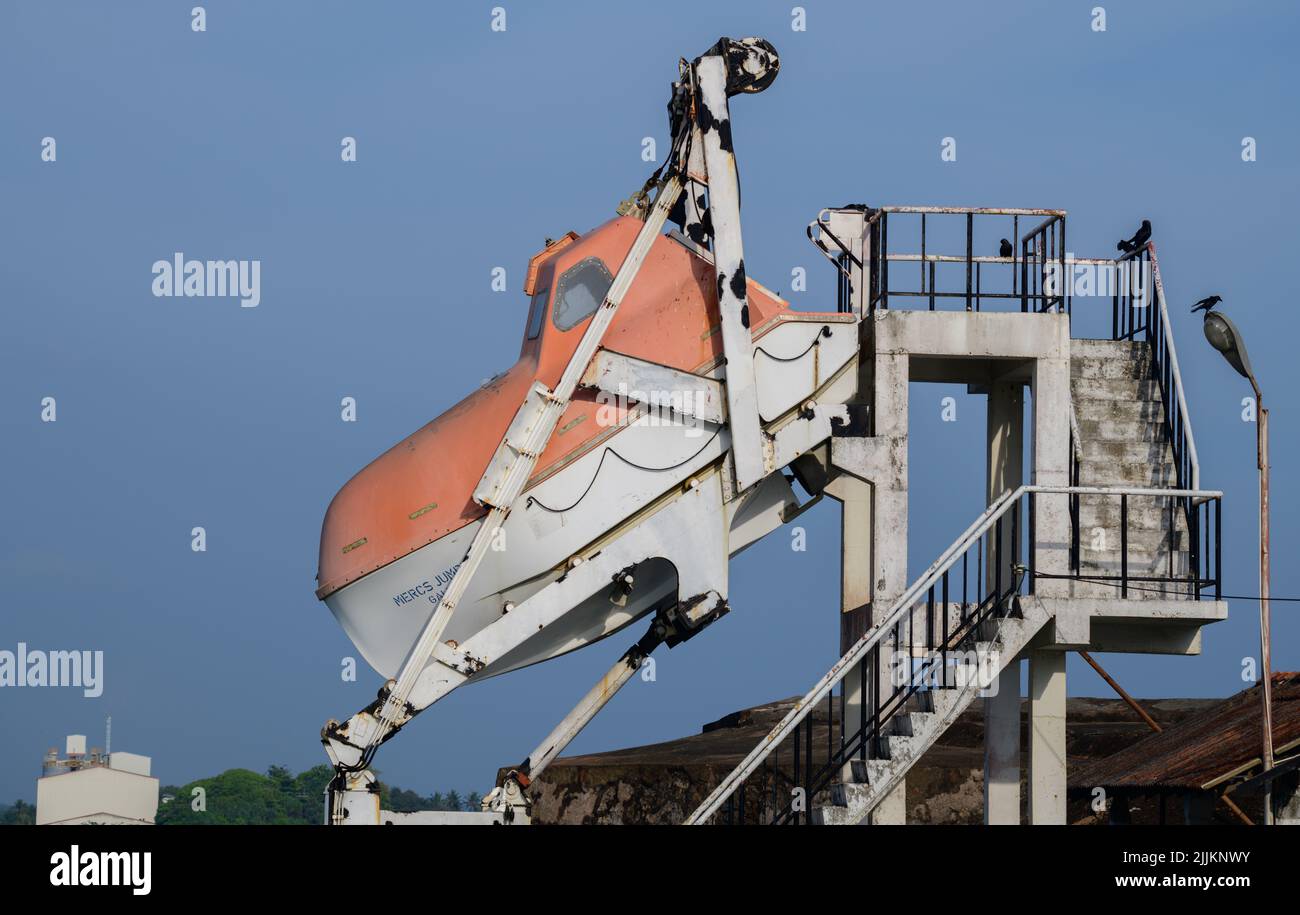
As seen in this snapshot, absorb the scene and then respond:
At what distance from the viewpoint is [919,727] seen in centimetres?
2434

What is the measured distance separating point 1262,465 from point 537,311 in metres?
9.18

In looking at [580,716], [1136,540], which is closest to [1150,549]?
[1136,540]

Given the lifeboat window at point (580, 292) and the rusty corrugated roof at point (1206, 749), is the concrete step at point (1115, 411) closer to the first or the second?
the rusty corrugated roof at point (1206, 749)

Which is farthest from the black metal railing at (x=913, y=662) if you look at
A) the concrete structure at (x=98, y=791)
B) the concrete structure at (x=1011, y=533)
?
the concrete structure at (x=98, y=791)

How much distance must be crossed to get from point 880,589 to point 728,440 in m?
2.69

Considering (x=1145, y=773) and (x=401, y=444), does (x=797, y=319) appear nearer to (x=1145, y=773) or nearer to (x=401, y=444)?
(x=401, y=444)

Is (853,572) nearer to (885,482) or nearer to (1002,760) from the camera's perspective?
(885,482)

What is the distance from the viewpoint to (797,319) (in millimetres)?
26391

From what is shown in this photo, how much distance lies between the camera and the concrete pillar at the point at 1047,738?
2619cm

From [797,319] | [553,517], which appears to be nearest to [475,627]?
[553,517]

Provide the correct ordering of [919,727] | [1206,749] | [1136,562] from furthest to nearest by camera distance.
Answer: [1206,749], [1136,562], [919,727]

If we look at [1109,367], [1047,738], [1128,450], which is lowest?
[1047,738]

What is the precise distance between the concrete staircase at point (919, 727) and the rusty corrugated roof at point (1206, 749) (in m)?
2.88
